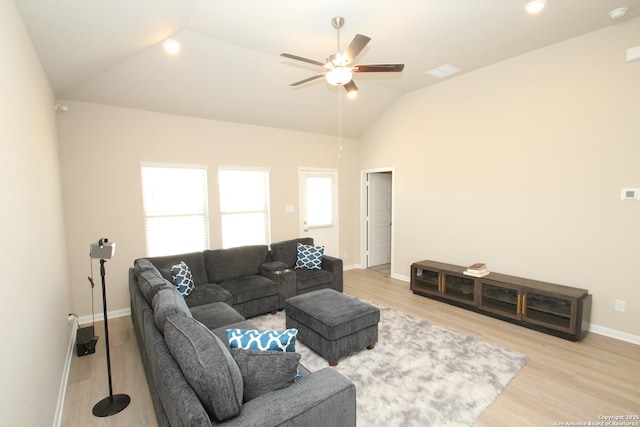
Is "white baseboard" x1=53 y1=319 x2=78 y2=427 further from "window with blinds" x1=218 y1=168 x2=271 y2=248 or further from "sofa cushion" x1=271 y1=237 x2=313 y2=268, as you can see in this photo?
"sofa cushion" x1=271 y1=237 x2=313 y2=268

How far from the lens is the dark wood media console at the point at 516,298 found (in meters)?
3.30

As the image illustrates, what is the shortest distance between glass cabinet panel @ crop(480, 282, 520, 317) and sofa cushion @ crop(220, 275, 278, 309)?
9.43ft

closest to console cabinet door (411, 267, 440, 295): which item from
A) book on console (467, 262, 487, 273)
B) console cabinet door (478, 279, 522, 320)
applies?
book on console (467, 262, 487, 273)

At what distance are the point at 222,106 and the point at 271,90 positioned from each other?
770 mm

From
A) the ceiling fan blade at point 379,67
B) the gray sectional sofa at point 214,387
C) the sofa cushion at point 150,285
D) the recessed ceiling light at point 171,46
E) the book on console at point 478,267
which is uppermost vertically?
the recessed ceiling light at point 171,46

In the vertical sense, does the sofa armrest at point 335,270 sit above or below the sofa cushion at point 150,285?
below

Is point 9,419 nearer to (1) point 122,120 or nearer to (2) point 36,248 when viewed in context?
(2) point 36,248

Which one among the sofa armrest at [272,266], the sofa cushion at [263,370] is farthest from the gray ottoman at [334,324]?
the sofa cushion at [263,370]

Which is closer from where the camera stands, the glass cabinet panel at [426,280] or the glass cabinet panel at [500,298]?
the glass cabinet panel at [500,298]

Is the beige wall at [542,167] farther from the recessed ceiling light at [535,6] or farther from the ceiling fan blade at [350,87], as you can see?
the ceiling fan blade at [350,87]

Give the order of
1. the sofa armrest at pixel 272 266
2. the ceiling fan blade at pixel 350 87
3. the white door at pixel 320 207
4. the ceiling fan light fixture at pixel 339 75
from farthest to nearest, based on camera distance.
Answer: the white door at pixel 320 207
the sofa armrest at pixel 272 266
the ceiling fan blade at pixel 350 87
the ceiling fan light fixture at pixel 339 75

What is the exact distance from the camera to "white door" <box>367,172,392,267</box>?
6504mm

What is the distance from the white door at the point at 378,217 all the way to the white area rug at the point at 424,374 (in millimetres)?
3068

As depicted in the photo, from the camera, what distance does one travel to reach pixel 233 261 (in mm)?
4398
